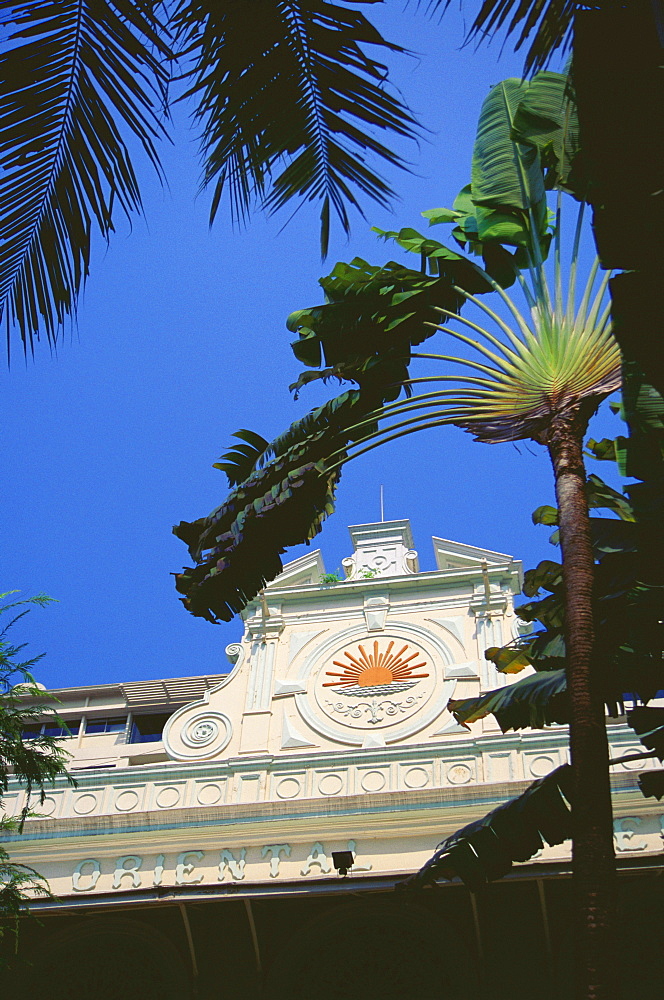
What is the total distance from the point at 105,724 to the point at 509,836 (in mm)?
11699

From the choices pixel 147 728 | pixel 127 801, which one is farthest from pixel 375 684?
pixel 147 728

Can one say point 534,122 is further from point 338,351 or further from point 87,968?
point 87,968

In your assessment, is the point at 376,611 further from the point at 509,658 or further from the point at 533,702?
the point at 533,702

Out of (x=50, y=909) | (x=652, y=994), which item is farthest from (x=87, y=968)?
(x=652, y=994)

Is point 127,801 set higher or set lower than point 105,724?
lower

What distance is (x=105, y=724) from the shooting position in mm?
18391

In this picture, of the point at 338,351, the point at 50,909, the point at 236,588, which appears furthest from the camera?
the point at 50,909

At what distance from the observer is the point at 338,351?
9836 mm

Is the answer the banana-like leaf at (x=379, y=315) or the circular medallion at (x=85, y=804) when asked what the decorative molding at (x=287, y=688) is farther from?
the banana-like leaf at (x=379, y=315)

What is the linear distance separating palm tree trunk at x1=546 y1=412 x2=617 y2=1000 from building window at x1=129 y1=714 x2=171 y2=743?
41.9 ft

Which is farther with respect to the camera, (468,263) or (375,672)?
(375,672)

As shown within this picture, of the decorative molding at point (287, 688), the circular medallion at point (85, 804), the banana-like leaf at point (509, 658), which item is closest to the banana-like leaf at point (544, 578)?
the banana-like leaf at point (509, 658)

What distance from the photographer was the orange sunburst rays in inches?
596

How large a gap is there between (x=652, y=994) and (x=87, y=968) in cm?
637
